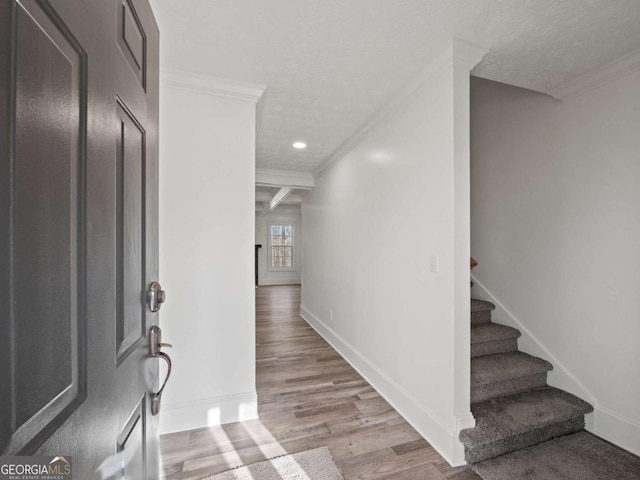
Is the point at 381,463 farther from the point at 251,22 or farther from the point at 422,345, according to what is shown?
the point at 251,22

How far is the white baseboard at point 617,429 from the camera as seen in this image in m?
1.82

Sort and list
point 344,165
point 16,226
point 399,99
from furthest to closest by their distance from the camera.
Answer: point 344,165
point 399,99
point 16,226

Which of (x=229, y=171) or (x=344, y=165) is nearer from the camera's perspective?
(x=229, y=171)

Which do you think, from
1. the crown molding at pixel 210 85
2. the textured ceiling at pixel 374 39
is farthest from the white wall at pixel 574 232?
the crown molding at pixel 210 85

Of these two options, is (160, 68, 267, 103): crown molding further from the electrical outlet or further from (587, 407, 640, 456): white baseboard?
(587, 407, 640, 456): white baseboard

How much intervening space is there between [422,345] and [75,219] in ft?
7.00

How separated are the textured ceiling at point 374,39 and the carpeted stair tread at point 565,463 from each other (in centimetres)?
251

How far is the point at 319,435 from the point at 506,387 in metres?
1.49

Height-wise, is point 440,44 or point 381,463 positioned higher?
point 440,44

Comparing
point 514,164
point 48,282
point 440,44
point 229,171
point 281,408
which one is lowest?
point 281,408

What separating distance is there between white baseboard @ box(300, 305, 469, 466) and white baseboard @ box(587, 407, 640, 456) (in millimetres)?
1036

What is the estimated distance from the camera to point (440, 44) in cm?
177

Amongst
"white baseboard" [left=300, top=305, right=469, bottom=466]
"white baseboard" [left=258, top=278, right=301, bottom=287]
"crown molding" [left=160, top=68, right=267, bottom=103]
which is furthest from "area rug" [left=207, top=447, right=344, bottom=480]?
"white baseboard" [left=258, top=278, right=301, bottom=287]

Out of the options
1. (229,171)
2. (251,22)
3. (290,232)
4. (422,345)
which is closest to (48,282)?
(251,22)
